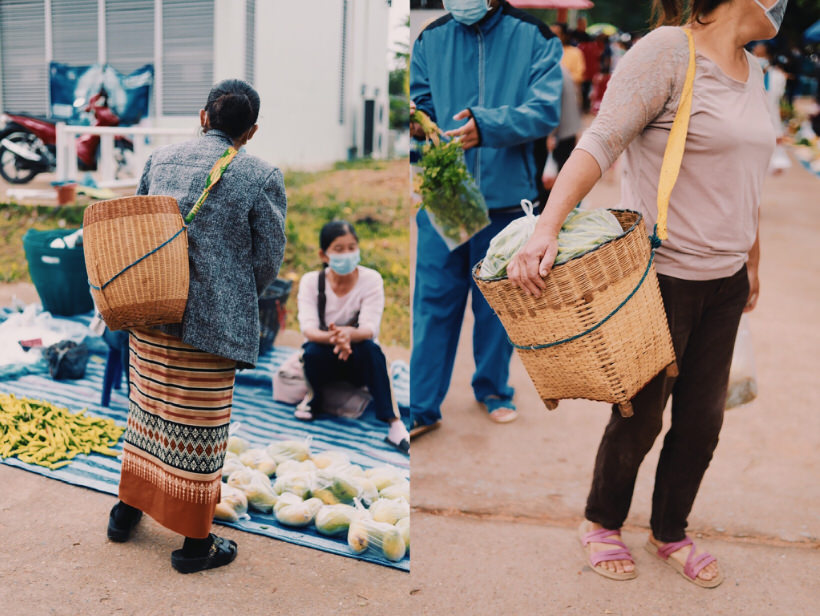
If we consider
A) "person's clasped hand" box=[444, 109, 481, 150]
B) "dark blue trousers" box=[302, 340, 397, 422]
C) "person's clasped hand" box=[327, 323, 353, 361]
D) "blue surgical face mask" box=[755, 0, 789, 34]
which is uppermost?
"blue surgical face mask" box=[755, 0, 789, 34]

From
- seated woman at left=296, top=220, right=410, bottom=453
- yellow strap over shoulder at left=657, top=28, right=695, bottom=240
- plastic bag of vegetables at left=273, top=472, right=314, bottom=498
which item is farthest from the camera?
seated woman at left=296, top=220, right=410, bottom=453

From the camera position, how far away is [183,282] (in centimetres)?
252

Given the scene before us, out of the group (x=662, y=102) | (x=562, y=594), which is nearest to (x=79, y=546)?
(x=562, y=594)

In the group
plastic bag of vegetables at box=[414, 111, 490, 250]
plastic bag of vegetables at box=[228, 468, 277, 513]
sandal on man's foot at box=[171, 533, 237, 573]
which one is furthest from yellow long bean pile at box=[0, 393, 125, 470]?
plastic bag of vegetables at box=[414, 111, 490, 250]

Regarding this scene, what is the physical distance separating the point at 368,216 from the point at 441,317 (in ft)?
2.86

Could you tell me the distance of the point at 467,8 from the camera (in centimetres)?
299

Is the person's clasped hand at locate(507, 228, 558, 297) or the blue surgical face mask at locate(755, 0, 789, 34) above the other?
the blue surgical face mask at locate(755, 0, 789, 34)

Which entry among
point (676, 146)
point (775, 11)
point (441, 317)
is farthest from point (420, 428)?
point (775, 11)

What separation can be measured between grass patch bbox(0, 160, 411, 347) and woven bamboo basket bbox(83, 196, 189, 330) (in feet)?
4.72

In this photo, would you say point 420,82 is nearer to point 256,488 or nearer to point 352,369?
point 352,369

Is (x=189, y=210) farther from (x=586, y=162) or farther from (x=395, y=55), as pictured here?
(x=586, y=162)

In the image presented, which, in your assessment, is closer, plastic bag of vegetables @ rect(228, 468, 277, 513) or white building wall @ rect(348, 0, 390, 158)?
white building wall @ rect(348, 0, 390, 158)

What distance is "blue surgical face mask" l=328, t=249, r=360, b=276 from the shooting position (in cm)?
381

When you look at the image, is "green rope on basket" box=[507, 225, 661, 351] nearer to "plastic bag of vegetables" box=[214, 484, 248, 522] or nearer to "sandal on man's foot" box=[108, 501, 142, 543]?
"plastic bag of vegetables" box=[214, 484, 248, 522]
